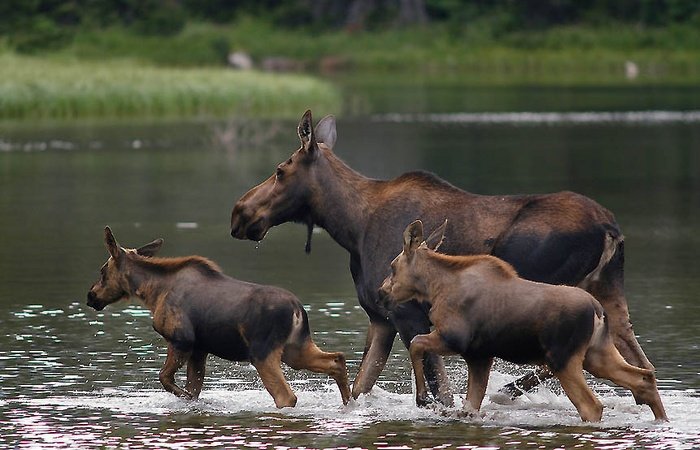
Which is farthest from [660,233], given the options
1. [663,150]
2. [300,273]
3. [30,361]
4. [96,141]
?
[96,141]

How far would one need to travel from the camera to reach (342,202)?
12.2 meters

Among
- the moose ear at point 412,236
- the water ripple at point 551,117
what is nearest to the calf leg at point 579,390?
the moose ear at point 412,236

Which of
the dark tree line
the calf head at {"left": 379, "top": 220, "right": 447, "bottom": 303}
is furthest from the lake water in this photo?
the dark tree line

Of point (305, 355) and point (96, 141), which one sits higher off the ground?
point (305, 355)

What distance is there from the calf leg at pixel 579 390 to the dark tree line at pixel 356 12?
241ft

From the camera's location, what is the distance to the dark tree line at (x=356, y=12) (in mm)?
87438

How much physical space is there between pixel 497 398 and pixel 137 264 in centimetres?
236

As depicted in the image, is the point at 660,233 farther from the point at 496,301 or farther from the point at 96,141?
the point at 96,141

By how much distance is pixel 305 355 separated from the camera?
1145cm

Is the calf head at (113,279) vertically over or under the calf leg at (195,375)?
over

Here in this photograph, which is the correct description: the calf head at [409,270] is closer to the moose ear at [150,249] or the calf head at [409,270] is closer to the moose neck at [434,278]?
the moose neck at [434,278]

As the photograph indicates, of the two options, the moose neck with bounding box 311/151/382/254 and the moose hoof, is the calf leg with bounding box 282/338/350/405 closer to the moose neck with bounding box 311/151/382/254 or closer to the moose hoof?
the moose hoof

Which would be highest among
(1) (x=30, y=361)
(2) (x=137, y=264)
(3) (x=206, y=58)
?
(2) (x=137, y=264)

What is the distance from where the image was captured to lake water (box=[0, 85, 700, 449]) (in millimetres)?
10992
